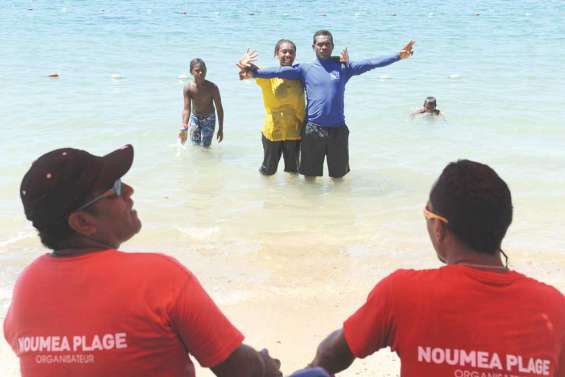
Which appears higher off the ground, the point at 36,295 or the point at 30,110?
the point at 36,295

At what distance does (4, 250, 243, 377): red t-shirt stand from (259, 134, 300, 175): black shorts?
5.32 meters

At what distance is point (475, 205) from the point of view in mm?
2113

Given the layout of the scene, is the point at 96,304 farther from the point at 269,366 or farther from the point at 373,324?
the point at 373,324

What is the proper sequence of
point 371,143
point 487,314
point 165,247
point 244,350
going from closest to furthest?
point 487,314 < point 244,350 < point 165,247 < point 371,143

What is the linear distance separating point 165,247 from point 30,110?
6.50 metres

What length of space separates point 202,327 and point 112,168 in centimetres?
60

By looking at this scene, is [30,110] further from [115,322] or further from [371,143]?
[115,322]

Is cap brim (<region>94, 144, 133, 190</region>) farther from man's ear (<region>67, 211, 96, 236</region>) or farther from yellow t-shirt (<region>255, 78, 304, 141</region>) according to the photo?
yellow t-shirt (<region>255, 78, 304, 141</region>)

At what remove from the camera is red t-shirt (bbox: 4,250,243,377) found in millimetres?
2104

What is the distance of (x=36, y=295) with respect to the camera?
7.16 ft

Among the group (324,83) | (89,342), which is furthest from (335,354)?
(324,83)

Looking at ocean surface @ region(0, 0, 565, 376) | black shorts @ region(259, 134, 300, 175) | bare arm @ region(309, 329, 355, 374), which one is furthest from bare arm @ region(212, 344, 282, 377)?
black shorts @ region(259, 134, 300, 175)

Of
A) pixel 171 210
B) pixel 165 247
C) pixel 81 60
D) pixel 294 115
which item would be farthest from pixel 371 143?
pixel 81 60

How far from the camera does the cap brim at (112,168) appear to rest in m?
2.29
